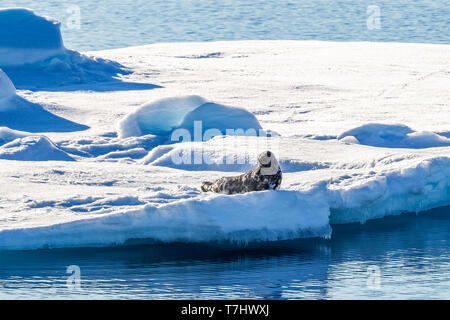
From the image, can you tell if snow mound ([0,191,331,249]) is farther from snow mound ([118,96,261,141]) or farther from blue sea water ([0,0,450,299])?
snow mound ([118,96,261,141])

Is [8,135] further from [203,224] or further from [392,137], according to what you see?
[392,137]

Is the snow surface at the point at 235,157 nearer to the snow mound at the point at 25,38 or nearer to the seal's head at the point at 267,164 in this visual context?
the seal's head at the point at 267,164

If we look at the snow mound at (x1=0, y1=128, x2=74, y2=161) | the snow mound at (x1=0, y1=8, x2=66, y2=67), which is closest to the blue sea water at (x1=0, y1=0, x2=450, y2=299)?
the snow mound at (x1=0, y1=128, x2=74, y2=161)

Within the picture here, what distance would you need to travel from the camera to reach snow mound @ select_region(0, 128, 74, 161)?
9.20 metres

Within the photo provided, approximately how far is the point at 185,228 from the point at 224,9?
124 feet

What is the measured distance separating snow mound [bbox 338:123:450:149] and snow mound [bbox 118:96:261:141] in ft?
4.29

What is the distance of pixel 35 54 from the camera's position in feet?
48.1

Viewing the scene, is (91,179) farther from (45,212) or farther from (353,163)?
(353,163)

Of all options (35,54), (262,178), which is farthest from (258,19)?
(262,178)

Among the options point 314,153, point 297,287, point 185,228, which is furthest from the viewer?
point 314,153

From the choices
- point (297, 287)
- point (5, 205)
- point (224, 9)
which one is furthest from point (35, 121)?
point (224, 9)

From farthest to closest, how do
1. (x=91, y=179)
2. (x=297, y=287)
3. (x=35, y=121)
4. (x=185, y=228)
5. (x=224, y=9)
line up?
(x=224, y=9) < (x=35, y=121) < (x=91, y=179) < (x=185, y=228) < (x=297, y=287)

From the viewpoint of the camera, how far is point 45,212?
6.76 meters

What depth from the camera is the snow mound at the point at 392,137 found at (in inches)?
385
